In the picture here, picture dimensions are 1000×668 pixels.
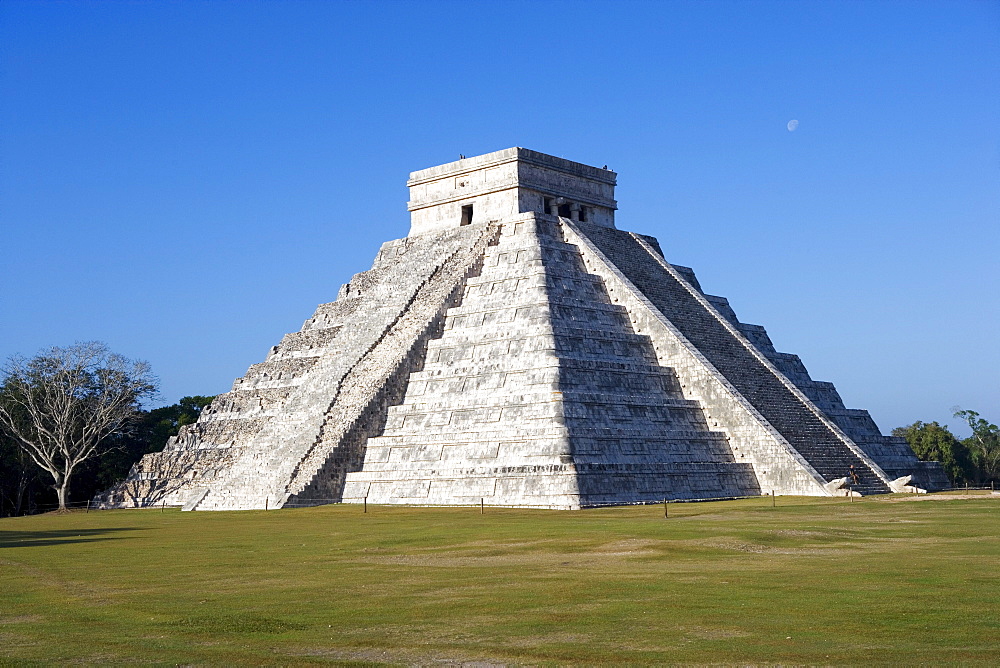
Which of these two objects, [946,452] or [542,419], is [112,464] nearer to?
[542,419]

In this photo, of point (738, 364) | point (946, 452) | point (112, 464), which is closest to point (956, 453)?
point (946, 452)

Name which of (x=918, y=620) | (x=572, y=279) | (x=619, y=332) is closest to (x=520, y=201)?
(x=572, y=279)

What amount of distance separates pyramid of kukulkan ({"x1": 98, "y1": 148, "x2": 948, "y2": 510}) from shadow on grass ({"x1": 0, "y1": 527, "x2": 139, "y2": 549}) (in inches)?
244

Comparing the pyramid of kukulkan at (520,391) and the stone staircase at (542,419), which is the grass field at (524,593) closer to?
the stone staircase at (542,419)

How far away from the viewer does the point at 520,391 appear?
106 feet

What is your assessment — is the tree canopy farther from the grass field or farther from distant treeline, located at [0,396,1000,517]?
the grass field

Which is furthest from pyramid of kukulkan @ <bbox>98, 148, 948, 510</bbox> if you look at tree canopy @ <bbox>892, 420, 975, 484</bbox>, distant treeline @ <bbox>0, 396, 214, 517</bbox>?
tree canopy @ <bbox>892, 420, 975, 484</bbox>

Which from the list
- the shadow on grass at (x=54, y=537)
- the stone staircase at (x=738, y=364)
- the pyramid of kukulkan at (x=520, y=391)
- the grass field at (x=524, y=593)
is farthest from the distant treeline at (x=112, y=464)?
the grass field at (x=524, y=593)

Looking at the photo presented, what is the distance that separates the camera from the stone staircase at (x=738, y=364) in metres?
34.0

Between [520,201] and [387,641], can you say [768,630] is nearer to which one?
[387,641]

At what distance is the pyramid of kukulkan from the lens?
103 feet

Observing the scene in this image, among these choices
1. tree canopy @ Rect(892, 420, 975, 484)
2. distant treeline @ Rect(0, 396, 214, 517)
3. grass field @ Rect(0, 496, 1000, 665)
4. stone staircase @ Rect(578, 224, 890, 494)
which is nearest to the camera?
grass field @ Rect(0, 496, 1000, 665)

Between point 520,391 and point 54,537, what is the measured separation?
12.8 metres

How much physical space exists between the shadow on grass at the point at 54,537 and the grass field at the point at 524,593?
0.28 metres
